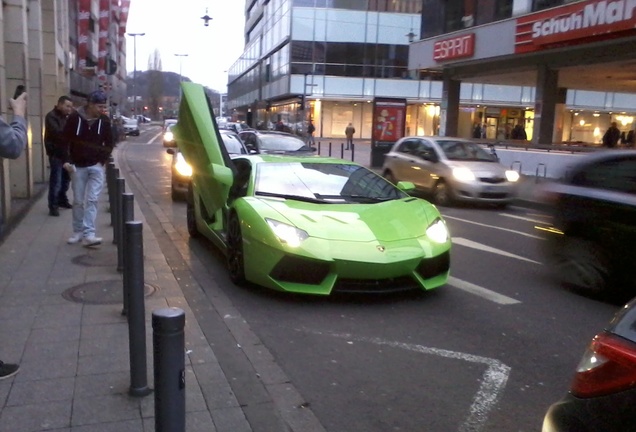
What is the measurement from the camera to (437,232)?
266 inches

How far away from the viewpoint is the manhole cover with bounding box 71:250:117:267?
298 inches

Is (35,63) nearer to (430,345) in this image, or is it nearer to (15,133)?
(15,133)

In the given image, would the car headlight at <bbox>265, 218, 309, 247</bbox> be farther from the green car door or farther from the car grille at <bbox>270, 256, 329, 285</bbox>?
the green car door

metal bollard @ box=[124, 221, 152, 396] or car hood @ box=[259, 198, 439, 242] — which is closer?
metal bollard @ box=[124, 221, 152, 396]

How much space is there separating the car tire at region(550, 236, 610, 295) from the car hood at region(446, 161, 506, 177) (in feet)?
22.6

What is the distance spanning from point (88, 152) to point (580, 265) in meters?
5.96

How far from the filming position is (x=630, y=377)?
2.20m

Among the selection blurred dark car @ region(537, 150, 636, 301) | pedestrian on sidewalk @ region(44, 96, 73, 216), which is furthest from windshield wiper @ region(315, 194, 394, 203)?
pedestrian on sidewalk @ region(44, 96, 73, 216)

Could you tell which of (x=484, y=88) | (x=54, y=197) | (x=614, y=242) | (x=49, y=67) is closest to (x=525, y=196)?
(x=614, y=242)

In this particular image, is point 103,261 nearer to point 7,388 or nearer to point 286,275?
point 286,275

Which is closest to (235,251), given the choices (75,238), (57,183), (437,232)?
(437,232)

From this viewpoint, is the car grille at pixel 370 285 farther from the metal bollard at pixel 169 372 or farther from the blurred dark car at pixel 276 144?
the blurred dark car at pixel 276 144

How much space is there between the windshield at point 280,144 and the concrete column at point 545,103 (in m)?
12.3

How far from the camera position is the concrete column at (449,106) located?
29422 mm
